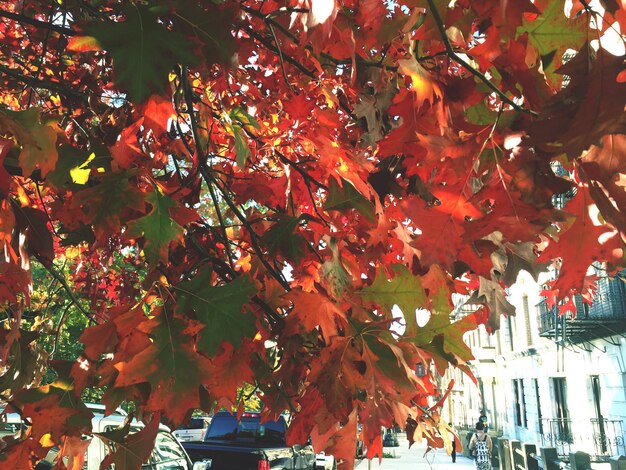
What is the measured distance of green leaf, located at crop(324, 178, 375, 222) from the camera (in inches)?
80.4

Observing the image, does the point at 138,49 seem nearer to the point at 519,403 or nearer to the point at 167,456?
the point at 167,456

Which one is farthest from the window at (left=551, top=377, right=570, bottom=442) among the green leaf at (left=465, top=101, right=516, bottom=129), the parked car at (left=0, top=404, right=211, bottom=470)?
the green leaf at (left=465, top=101, right=516, bottom=129)

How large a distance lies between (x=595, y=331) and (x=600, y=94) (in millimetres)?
17506

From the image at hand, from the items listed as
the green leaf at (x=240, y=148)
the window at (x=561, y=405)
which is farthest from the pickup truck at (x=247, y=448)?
the window at (x=561, y=405)

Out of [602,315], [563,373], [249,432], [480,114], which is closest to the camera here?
[480,114]

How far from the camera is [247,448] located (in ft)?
28.2

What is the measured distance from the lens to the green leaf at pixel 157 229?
1749 millimetres

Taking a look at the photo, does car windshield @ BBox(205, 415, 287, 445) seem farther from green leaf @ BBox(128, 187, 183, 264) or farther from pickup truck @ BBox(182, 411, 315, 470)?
green leaf @ BBox(128, 187, 183, 264)

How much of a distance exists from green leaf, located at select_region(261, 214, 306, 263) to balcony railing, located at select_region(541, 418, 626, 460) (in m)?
14.6

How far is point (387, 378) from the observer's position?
1571mm

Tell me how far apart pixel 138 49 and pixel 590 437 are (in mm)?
18135

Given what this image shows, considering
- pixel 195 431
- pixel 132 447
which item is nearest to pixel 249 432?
pixel 132 447

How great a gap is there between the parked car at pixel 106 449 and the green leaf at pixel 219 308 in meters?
3.50

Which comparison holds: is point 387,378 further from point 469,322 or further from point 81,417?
point 81,417
